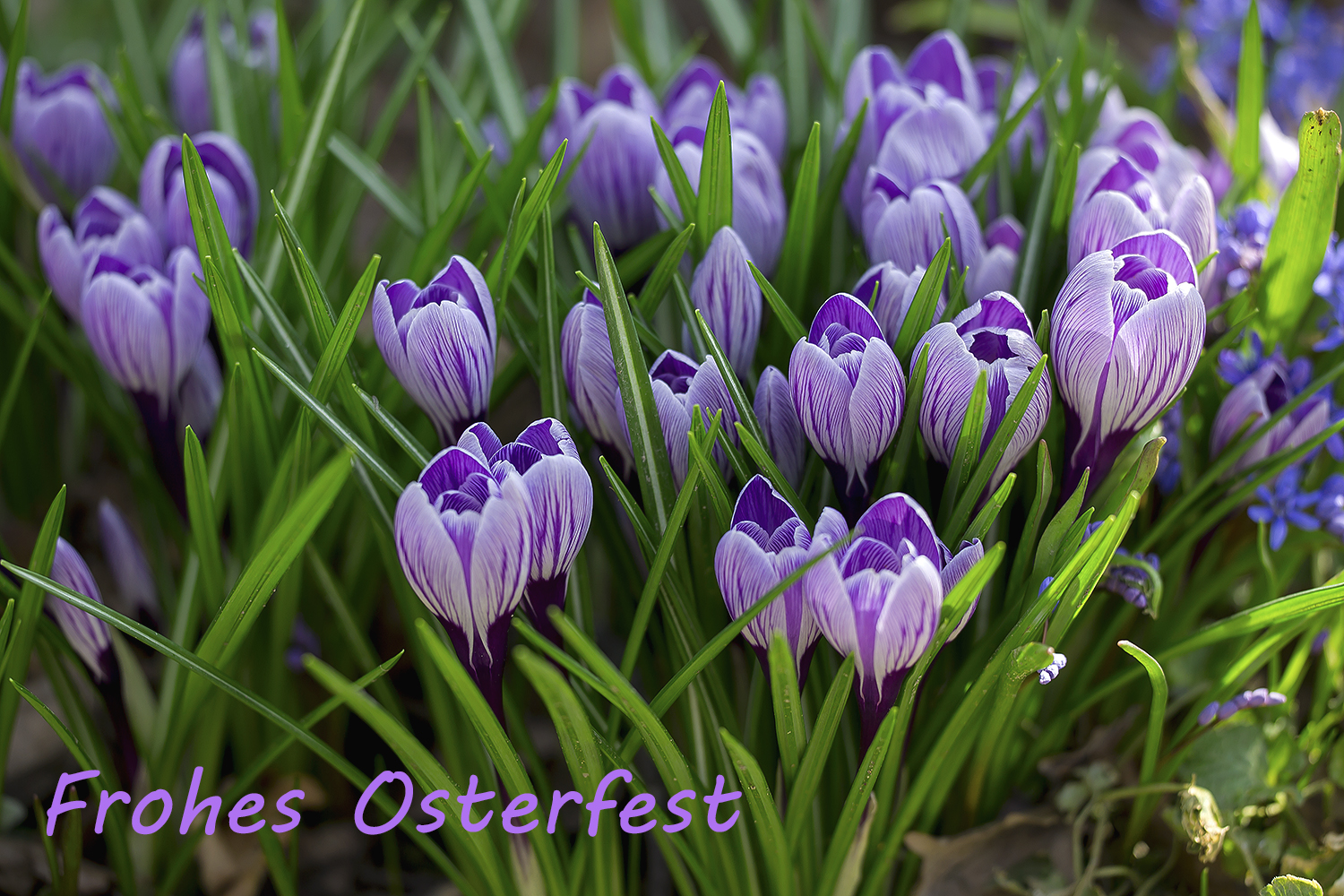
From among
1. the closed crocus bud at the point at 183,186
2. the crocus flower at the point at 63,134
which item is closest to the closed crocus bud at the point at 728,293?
the closed crocus bud at the point at 183,186

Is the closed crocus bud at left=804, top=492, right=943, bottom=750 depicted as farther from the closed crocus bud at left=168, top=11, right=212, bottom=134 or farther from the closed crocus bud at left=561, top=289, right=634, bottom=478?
the closed crocus bud at left=168, top=11, right=212, bottom=134

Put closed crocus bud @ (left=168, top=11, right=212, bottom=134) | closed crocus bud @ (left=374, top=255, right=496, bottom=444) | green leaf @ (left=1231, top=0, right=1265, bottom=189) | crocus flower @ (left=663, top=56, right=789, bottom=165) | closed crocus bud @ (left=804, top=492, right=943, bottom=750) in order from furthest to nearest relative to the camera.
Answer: closed crocus bud @ (left=168, top=11, right=212, bottom=134)
crocus flower @ (left=663, top=56, right=789, bottom=165)
green leaf @ (left=1231, top=0, right=1265, bottom=189)
closed crocus bud @ (left=374, top=255, right=496, bottom=444)
closed crocus bud @ (left=804, top=492, right=943, bottom=750)

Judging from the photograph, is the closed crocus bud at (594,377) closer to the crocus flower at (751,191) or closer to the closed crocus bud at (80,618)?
the crocus flower at (751,191)

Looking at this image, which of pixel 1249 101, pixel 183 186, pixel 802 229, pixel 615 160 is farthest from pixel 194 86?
pixel 1249 101

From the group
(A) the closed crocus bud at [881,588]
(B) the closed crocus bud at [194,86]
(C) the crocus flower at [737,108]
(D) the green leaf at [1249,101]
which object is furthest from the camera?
(B) the closed crocus bud at [194,86]

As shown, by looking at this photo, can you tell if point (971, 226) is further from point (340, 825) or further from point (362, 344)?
point (340, 825)

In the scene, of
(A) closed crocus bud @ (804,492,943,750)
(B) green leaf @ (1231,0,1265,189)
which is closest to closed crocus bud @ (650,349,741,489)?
(A) closed crocus bud @ (804,492,943,750)
